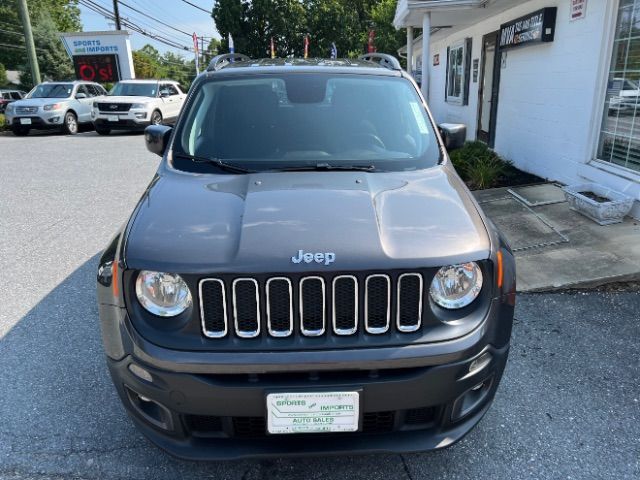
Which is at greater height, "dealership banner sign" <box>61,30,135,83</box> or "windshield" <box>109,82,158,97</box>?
"dealership banner sign" <box>61,30,135,83</box>

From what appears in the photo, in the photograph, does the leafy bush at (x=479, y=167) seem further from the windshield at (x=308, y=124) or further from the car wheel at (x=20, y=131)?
the car wheel at (x=20, y=131)

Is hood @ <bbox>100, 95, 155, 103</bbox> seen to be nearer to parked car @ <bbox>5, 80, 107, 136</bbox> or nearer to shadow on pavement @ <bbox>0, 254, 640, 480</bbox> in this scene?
parked car @ <bbox>5, 80, 107, 136</bbox>

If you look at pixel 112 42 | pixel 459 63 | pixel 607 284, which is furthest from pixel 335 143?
pixel 112 42

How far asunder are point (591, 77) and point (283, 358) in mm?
6154

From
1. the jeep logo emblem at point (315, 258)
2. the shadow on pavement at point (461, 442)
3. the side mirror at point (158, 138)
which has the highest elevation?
the side mirror at point (158, 138)

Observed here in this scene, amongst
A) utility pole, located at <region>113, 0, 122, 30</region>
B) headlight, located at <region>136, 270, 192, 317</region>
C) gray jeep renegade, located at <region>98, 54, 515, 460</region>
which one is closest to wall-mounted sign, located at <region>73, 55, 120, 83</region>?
utility pole, located at <region>113, 0, 122, 30</region>

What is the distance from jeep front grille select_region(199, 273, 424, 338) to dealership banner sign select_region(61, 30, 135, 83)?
2436 centimetres

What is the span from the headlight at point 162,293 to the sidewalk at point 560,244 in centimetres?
311

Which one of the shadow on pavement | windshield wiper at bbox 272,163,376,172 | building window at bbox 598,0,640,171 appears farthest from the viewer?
building window at bbox 598,0,640,171

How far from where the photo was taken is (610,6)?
604 centimetres

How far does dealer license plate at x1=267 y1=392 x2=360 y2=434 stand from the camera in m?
1.99

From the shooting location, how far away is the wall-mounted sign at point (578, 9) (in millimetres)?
6582

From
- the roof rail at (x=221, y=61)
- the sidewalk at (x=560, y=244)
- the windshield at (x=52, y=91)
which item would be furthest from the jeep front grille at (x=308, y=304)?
the windshield at (x=52, y=91)

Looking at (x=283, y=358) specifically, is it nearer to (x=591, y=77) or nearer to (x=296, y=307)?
(x=296, y=307)
